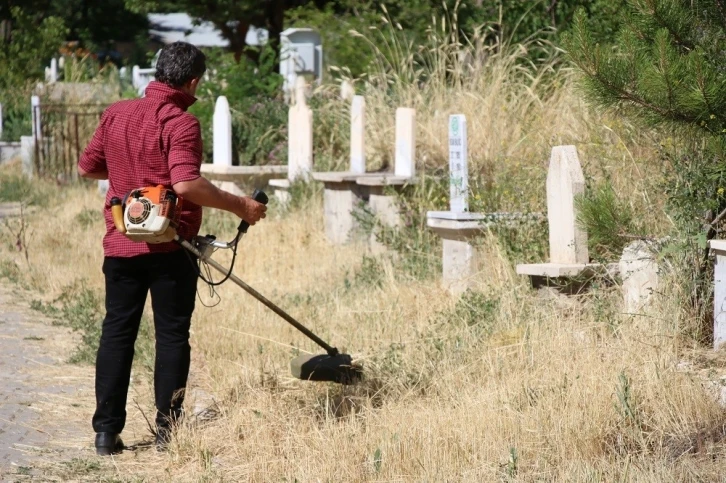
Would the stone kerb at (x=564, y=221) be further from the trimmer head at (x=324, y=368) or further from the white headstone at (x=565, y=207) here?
the trimmer head at (x=324, y=368)

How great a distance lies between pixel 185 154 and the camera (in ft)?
16.3

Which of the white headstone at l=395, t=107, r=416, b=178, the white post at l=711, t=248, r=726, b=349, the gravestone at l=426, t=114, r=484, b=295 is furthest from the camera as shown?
the white headstone at l=395, t=107, r=416, b=178

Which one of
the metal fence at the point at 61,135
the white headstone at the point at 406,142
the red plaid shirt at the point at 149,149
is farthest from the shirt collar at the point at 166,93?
the metal fence at the point at 61,135

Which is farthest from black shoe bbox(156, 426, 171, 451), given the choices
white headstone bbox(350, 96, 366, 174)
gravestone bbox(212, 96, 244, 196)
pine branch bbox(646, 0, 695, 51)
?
gravestone bbox(212, 96, 244, 196)

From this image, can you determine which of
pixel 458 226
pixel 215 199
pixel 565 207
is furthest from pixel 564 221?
pixel 215 199

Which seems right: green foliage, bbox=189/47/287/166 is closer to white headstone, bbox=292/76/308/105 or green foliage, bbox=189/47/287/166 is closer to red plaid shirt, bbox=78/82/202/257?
white headstone, bbox=292/76/308/105

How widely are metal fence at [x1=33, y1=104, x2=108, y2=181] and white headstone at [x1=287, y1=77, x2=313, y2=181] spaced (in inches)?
242

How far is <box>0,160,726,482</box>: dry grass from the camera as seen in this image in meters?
4.63

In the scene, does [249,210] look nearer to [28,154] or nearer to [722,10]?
[722,10]

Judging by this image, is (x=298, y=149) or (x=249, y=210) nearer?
(x=249, y=210)

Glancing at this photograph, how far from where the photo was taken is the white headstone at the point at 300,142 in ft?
38.1

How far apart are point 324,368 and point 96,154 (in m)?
1.50

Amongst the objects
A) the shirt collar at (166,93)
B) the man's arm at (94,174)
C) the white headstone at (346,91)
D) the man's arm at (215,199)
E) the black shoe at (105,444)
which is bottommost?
the black shoe at (105,444)

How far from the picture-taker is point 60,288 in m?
9.23
